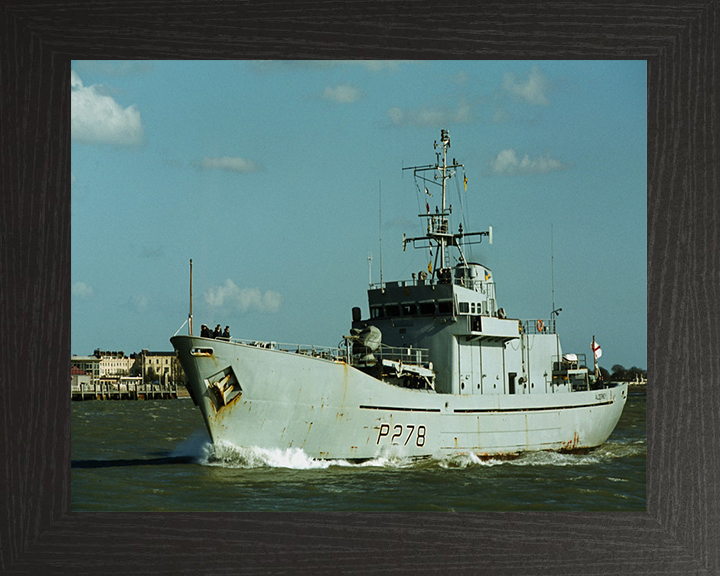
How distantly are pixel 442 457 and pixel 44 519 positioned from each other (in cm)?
651

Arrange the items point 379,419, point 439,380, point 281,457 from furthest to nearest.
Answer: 1. point 439,380
2. point 379,419
3. point 281,457

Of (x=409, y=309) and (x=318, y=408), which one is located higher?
(x=409, y=309)

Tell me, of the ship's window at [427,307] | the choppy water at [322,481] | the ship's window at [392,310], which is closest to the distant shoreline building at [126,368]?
the choppy water at [322,481]

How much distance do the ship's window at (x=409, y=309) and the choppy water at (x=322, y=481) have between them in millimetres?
2404

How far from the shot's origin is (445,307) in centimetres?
1204

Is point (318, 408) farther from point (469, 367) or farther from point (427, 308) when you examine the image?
point (469, 367)

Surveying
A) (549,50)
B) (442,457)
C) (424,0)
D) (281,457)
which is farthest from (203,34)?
(442,457)

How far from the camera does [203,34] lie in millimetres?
5043

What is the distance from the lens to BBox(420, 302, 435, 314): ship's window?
1209 cm

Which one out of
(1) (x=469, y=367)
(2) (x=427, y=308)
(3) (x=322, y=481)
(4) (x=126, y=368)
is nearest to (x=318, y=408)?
(3) (x=322, y=481)

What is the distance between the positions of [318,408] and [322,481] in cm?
167

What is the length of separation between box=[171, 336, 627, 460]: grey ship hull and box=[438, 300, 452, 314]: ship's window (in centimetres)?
130

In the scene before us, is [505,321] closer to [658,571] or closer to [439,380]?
[439,380]

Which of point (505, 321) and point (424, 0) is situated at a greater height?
point (424, 0)
